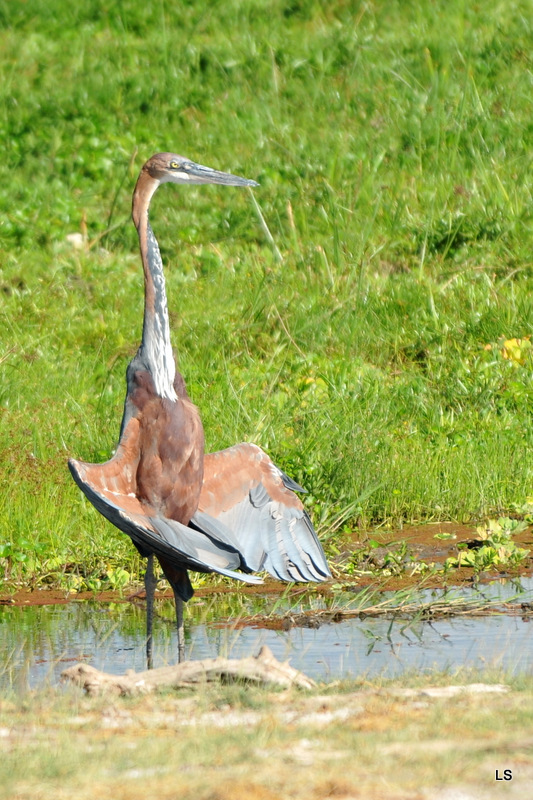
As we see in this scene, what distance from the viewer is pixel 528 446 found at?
765cm

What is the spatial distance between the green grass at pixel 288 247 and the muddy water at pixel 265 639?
2.25 ft

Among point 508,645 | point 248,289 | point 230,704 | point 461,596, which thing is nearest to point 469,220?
point 248,289

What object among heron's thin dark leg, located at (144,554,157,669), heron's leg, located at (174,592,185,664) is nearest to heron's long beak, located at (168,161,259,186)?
heron's thin dark leg, located at (144,554,157,669)

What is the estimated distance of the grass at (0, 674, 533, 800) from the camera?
119 inches

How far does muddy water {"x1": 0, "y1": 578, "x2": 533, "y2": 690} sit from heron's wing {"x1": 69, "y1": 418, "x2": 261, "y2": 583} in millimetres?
354

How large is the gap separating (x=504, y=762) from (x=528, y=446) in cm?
469

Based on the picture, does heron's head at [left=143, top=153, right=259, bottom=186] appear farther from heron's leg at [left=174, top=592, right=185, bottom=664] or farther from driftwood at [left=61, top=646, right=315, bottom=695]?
driftwood at [left=61, top=646, right=315, bottom=695]

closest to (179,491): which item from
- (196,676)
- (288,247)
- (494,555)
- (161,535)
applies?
(161,535)

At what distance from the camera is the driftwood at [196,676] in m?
4.14

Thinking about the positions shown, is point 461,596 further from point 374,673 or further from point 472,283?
point 472,283

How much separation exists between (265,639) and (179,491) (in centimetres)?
75

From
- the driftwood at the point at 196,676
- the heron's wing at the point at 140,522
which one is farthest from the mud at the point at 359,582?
the driftwood at the point at 196,676

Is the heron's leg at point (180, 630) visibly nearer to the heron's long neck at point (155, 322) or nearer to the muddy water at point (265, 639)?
the muddy water at point (265, 639)

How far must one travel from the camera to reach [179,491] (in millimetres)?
5289
